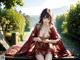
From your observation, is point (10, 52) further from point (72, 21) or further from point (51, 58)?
point (72, 21)

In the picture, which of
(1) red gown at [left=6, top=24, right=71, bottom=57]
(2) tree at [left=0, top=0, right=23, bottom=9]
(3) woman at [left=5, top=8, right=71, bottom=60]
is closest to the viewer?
(3) woman at [left=5, top=8, right=71, bottom=60]

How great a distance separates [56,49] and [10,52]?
4.11 ft

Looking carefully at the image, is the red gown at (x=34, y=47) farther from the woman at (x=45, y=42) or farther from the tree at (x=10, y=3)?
the tree at (x=10, y=3)

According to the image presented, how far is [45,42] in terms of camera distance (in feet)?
26.6

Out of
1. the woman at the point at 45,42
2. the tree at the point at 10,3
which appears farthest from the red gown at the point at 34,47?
the tree at the point at 10,3

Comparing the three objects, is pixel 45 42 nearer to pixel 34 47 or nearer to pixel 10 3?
pixel 34 47

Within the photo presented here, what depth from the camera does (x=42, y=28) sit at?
8.37m

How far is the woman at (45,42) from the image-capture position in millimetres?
8117

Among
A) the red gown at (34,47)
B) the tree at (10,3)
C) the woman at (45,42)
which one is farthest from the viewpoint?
the tree at (10,3)

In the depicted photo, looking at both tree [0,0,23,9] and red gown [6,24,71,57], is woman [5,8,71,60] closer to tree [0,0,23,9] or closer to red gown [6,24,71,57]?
red gown [6,24,71,57]

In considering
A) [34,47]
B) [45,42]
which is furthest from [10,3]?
[45,42]

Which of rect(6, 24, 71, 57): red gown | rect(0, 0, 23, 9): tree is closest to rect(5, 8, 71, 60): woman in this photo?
rect(6, 24, 71, 57): red gown

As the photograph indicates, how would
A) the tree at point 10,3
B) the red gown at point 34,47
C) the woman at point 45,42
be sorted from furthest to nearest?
1. the tree at point 10,3
2. the red gown at point 34,47
3. the woman at point 45,42

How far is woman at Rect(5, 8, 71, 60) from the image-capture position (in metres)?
8.12
